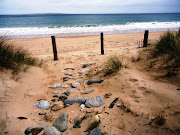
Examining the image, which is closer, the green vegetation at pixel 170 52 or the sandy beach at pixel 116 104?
the sandy beach at pixel 116 104

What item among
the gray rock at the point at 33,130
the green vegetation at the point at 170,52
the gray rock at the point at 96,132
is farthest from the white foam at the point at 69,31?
the gray rock at the point at 96,132

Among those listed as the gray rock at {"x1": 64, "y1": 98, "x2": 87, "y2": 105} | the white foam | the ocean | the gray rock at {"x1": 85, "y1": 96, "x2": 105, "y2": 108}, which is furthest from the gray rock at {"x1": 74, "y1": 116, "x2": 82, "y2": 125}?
the white foam

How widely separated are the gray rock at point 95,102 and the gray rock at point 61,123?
561mm

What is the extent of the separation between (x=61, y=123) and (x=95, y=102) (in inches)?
33.9

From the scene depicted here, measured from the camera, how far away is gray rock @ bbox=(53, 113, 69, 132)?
2056 millimetres

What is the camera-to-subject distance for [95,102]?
2686 mm

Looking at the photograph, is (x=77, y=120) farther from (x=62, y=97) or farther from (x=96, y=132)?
(x=62, y=97)

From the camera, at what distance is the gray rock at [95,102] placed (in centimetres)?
262

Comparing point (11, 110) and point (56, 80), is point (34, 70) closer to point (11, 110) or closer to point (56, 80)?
point (56, 80)

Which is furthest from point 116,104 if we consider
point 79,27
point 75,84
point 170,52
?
A: point 79,27

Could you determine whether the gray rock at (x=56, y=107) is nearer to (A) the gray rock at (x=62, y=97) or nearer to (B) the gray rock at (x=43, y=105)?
(B) the gray rock at (x=43, y=105)

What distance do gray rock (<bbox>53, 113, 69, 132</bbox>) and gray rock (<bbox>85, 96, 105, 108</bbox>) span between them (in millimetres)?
561

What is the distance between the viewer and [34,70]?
13.2 ft

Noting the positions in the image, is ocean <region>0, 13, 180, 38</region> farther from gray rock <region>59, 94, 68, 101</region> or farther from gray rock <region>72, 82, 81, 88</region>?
gray rock <region>59, 94, 68, 101</region>
